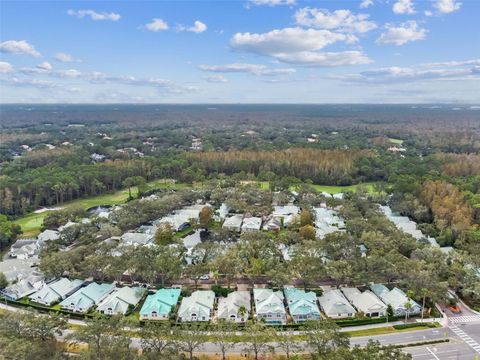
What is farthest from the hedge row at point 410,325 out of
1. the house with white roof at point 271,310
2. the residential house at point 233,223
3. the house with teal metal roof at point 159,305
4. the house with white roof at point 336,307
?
the residential house at point 233,223

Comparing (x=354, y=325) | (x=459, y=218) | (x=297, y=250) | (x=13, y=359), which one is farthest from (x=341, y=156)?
(x=13, y=359)

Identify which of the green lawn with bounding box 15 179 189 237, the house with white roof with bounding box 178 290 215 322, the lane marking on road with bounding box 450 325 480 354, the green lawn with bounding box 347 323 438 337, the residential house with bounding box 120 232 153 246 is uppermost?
the residential house with bounding box 120 232 153 246

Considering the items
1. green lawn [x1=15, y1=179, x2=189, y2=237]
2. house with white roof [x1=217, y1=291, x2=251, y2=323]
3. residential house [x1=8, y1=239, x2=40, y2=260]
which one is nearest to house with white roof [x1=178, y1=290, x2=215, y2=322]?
house with white roof [x1=217, y1=291, x2=251, y2=323]

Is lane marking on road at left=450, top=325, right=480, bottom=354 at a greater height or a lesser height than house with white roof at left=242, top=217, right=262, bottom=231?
lesser

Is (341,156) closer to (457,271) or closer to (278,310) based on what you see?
(457,271)

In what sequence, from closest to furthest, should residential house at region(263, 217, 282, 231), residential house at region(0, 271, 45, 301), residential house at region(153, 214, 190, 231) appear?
residential house at region(0, 271, 45, 301) → residential house at region(263, 217, 282, 231) → residential house at region(153, 214, 190, 231)

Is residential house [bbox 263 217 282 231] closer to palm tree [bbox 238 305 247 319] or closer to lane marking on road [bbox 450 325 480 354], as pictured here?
palm tree [bbox 238 305 247 319]
